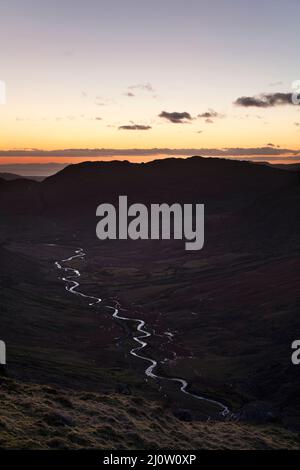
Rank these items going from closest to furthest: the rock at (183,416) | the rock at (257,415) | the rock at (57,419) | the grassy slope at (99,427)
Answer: the grassy slope at (99,427) → the rock at (57,419) → the rock at (183,416) → the rock at (257,415)

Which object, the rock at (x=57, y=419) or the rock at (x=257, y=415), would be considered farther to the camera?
the rock at (x=257, y=415)

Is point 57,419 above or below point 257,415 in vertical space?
above

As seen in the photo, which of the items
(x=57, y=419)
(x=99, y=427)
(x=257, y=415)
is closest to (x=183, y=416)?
(x=257, y=415)

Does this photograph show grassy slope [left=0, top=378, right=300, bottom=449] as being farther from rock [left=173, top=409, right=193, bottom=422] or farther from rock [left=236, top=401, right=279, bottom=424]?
rock [left=236, top=401, right=279, bottom=424]

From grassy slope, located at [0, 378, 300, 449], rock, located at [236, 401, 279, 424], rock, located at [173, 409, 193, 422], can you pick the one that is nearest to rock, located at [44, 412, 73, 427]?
grassy slope, located at [0, 378, 300, 449]

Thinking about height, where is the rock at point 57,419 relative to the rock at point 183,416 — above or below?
above

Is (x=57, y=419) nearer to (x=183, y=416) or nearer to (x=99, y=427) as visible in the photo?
(x=99, y=427)

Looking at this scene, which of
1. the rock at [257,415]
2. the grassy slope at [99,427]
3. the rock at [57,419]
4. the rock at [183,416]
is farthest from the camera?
the rock at [257,415]

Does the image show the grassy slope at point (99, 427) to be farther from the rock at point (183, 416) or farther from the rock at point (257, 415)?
the rock at point (257, 415)

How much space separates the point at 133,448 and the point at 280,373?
13367 centimetres

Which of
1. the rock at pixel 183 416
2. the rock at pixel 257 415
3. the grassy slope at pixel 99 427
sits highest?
the grassy slope at pixel 99 427

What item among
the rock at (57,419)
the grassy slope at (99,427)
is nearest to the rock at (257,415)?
the grassy slope at (99,427)

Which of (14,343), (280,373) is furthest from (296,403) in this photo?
(14,343)

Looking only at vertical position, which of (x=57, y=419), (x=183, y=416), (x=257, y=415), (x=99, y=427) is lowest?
(x=257, y=415)
